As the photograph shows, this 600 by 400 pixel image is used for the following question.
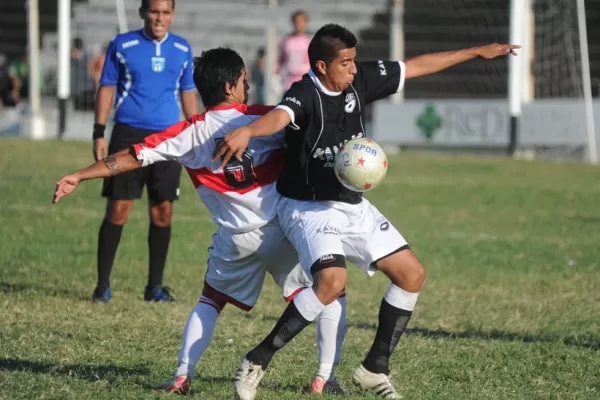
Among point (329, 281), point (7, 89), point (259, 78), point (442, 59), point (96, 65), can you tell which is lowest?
point (329, 281)

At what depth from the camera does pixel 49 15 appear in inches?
1037

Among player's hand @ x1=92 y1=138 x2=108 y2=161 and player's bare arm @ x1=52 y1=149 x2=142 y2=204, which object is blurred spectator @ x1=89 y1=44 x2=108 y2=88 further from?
player's bare arm @ x1=52 y1=149 x2=142 y2=204

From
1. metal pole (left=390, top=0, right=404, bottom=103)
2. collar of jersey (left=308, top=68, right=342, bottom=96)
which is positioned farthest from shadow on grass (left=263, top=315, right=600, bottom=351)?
metal pole (left=390, top=0, right=404, bottom=103)

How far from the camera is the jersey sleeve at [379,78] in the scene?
5.98 m

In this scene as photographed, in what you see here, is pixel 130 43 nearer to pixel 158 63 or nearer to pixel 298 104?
pixel 158 63

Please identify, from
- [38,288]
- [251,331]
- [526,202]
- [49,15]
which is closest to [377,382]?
[251,331]

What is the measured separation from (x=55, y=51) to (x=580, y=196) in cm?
1421

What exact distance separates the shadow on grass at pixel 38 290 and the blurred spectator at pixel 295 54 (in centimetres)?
928

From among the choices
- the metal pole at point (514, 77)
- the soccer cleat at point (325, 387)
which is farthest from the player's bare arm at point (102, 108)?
the metal pole at point (514, 77)

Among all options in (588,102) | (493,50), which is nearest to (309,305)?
(493,50)

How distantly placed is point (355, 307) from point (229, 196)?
3.54 m

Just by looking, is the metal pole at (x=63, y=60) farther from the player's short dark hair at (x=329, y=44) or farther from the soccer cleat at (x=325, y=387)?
the soccer cleat at (x=325, y=387)

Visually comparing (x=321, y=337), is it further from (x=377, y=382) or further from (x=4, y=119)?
(x=4, y=119)

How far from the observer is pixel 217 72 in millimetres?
5695
